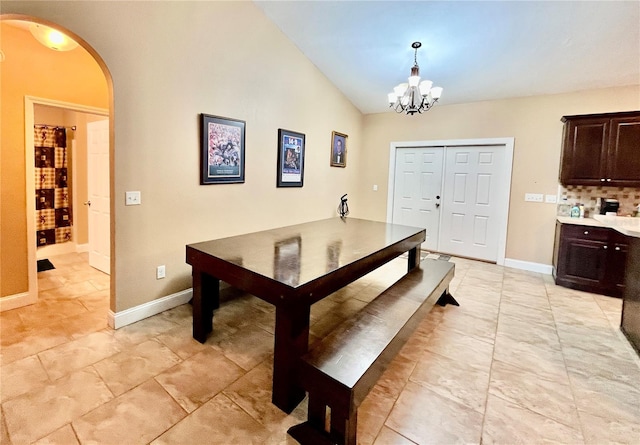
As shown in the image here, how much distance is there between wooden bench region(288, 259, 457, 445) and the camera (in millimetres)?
1406

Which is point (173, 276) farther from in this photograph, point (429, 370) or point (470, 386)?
point (470, 386)

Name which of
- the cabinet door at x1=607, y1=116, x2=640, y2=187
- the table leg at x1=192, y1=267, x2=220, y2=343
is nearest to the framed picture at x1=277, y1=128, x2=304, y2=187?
the table leg at x1=192, y1=267, x2=220, y2=343

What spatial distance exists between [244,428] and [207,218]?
6.85 ft

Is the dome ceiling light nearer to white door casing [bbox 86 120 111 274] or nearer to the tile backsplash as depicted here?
white door casing [bbox 86 120 111 274]

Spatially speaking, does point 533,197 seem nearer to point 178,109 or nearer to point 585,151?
point 585,151

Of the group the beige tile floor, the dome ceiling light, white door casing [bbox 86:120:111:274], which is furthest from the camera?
white door casing [bbox 86:120:111:274]

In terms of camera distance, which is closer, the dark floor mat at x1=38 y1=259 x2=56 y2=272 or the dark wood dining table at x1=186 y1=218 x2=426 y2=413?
the dark wood dining table at x1=186 y1=218 x2=426 y2=413

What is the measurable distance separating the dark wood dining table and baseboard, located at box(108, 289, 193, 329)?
14.5 inches

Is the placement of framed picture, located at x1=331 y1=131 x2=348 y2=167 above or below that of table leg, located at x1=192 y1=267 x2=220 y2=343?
above

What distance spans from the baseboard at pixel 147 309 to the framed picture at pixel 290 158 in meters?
1.77

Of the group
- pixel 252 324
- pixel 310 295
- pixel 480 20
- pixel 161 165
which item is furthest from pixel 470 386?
pixel 480 20

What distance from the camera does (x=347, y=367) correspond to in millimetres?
1484

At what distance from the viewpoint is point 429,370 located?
2.15 metres

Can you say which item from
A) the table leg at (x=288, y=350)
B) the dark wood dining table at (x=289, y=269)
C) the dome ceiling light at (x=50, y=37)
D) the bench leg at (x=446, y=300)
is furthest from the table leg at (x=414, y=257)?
the dome ceiling light at (x=50, y=37)
